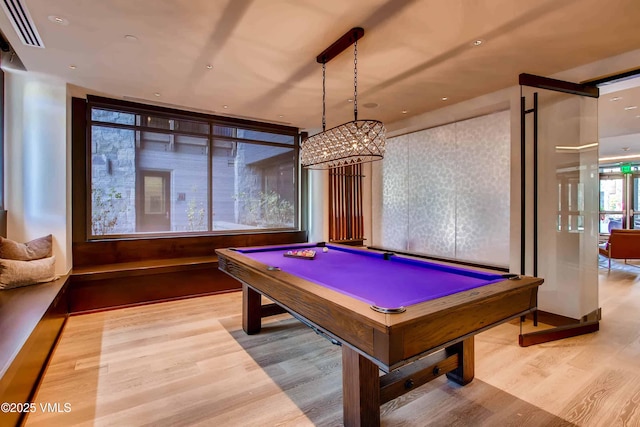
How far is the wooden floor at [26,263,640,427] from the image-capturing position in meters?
2.04

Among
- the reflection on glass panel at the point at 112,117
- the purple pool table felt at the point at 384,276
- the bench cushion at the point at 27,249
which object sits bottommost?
the purple pool table felt at the point at 384,276

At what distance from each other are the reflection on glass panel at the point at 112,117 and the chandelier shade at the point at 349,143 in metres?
3.05

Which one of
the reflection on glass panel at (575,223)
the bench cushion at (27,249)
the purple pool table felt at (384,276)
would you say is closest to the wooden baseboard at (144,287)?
the bench cushion at (27,249)

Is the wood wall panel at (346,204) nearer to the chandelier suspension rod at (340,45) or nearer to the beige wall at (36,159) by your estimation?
the chandelier suspension rod at (340,45)

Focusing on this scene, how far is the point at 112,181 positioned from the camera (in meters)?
4.70

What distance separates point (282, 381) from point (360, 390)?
874mm

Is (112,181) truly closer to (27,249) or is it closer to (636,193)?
(27,249)

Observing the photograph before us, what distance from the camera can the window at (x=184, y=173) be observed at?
464 centimetres

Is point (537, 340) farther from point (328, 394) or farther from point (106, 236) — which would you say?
point (106, 236)

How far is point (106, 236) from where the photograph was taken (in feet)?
15.1

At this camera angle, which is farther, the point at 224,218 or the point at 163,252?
the point at 224,218

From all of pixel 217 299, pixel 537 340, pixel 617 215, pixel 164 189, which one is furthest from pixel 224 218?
pixel 617 215

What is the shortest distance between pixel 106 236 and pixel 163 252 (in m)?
0.80

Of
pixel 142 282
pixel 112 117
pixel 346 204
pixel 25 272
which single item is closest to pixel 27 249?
pixel 25 272
